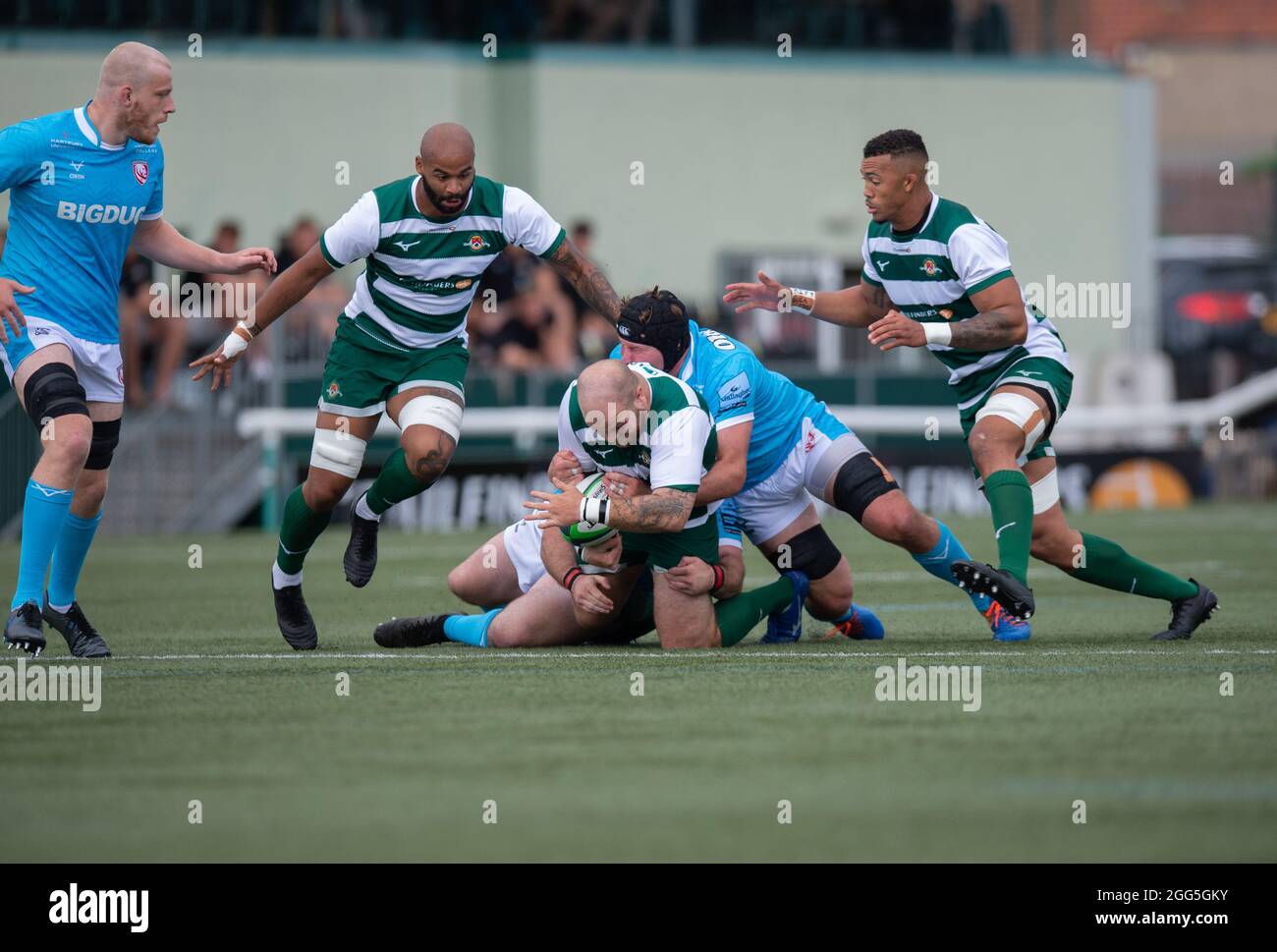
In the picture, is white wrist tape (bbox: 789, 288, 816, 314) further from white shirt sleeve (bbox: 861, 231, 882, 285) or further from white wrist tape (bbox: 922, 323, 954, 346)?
white wrist tape (bbox: 922, 323, 954, 346)

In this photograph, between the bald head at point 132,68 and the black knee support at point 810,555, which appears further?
the black knee support at point 810,555

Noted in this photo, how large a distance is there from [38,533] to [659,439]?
2.47 metres

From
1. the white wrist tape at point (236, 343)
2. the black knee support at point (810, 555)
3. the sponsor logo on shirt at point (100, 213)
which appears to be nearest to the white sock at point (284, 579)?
the white wrist tape at point (236, 343)

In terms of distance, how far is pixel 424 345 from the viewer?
8.76 meters

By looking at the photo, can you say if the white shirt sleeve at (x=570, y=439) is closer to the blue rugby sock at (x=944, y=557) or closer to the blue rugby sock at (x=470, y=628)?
the blue rugby sock at (x=470, y=628)

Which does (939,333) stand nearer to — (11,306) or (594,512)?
(594,512)

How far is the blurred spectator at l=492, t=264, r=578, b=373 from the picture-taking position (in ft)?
66.2

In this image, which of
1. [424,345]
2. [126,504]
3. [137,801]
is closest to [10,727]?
[137,801]

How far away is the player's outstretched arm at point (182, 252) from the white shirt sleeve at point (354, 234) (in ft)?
1.23

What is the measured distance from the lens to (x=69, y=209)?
8.18m

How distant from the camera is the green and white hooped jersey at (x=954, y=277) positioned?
8.48 meters

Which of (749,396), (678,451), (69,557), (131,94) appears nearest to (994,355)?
(749,396)
